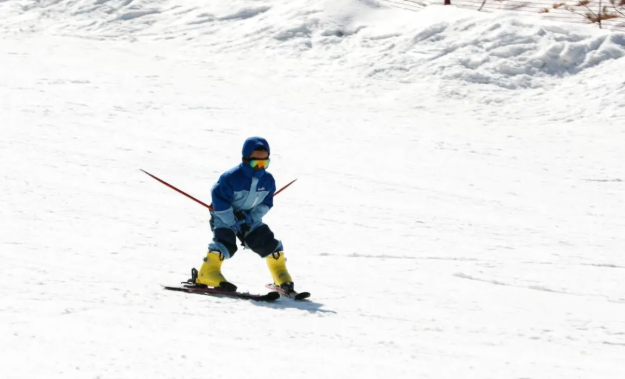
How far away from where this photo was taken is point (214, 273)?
7094 mm

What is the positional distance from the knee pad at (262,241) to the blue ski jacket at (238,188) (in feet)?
0.57

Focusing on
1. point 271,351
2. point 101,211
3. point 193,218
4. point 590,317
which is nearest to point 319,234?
point 193,218

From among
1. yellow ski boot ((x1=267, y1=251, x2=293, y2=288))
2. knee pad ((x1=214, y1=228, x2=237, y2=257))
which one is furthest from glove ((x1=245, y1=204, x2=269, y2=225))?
yellow ski boot ((x1=267, y1=251, x2=293, y2=288))

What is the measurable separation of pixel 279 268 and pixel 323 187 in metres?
4.41

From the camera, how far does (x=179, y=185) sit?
445 inches

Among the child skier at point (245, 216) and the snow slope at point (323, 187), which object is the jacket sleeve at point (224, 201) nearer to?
the child skier at point (245, 216)

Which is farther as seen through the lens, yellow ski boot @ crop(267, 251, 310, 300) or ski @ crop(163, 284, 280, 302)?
yellow ski boot @ crop(267, 251, 310, 300)

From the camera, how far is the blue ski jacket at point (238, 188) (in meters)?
6.95

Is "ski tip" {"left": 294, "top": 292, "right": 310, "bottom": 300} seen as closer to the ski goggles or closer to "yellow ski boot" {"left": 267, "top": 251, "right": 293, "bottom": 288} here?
"yellow ski boot" {"left": 267, "top": 251, "right": 293, "bottom": 288}

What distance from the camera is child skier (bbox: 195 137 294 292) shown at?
696cm

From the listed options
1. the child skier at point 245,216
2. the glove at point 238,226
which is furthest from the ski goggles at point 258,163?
the glove at point 238,226

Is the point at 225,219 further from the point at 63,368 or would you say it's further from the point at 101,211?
the point at 101,211

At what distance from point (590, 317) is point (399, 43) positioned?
11218mm

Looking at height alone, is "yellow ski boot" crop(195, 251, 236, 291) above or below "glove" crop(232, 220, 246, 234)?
below
